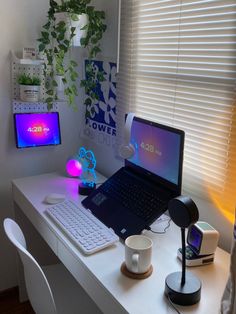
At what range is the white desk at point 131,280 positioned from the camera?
1.00 meters

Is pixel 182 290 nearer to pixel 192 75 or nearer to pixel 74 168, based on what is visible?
pixel 192 75

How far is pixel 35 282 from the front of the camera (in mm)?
1271

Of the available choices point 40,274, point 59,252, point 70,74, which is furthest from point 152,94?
point 40,274

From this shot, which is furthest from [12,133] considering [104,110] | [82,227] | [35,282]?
[35,282]

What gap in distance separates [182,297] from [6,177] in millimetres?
1411

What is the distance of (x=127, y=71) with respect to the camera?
1.82 m

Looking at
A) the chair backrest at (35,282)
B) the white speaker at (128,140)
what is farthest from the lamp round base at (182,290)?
the white speaker at (128,140)

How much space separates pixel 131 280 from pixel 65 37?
1.36m

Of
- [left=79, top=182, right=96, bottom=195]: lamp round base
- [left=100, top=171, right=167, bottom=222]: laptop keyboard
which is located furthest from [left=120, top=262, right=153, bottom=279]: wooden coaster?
[left=79, top=182, right=96, bottom=195]: lamp round base

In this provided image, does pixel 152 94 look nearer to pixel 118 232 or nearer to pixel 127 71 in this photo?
pixel 127 71

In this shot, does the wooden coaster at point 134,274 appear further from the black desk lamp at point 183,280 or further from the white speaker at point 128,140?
the white speaker at point 128,140

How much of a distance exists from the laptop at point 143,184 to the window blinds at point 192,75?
0.52 feet

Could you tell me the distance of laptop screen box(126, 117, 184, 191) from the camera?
1321 millimetres

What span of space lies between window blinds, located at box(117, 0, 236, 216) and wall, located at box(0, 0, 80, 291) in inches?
21.4
